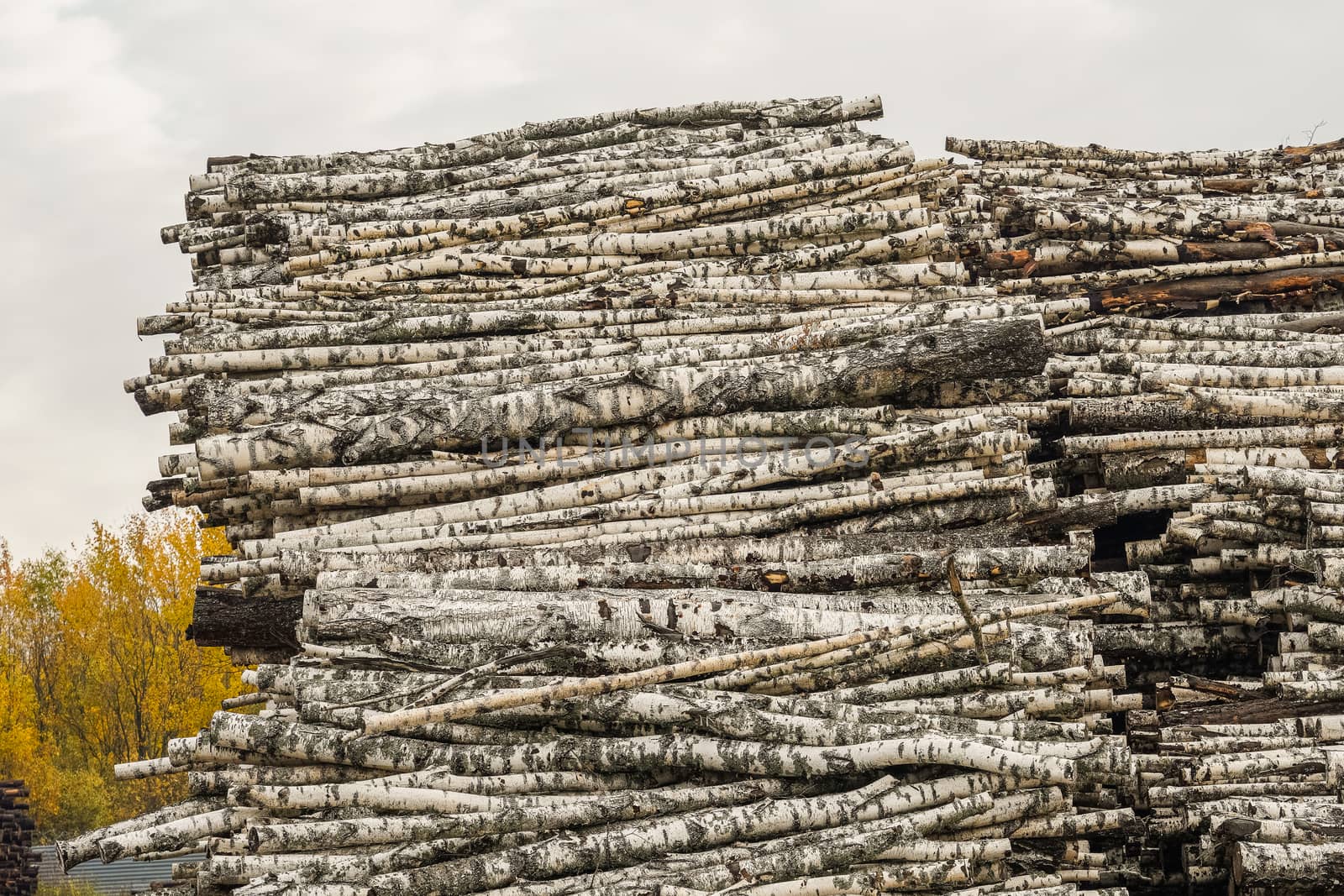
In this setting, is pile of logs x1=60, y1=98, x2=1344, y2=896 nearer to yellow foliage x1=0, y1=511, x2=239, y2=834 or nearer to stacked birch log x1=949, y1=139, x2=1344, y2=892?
stacked birch log x1=949, y1=139, x2=1344, y2=892

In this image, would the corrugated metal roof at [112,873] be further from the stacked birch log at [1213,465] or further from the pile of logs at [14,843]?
the stacked birch log at [1213,465]

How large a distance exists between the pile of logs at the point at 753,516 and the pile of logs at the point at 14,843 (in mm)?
11015

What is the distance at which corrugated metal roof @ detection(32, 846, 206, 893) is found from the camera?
18.3 metres

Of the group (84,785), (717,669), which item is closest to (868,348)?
(717,669)

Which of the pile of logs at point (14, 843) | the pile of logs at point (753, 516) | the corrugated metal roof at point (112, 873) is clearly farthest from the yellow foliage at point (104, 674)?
the pile of logs at point (753, 516)

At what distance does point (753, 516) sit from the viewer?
18.5 feet

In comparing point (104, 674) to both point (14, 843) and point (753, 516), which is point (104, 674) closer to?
point (14, 843)

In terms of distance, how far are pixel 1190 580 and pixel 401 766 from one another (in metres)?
4.16

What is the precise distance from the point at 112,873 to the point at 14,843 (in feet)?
14.4

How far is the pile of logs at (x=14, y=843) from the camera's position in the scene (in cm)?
1545

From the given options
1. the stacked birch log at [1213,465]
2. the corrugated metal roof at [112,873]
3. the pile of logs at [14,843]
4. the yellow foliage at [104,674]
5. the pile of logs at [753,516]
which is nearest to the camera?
the pile of logs at [753,516]

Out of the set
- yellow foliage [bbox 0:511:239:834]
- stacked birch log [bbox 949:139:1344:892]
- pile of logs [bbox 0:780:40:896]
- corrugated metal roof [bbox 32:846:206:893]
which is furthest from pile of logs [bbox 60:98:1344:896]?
yellow foliage [bbox 0:511:239:834]

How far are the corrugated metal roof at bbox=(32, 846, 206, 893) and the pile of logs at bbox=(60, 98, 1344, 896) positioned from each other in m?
13.7

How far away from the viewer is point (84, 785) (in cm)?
2872
